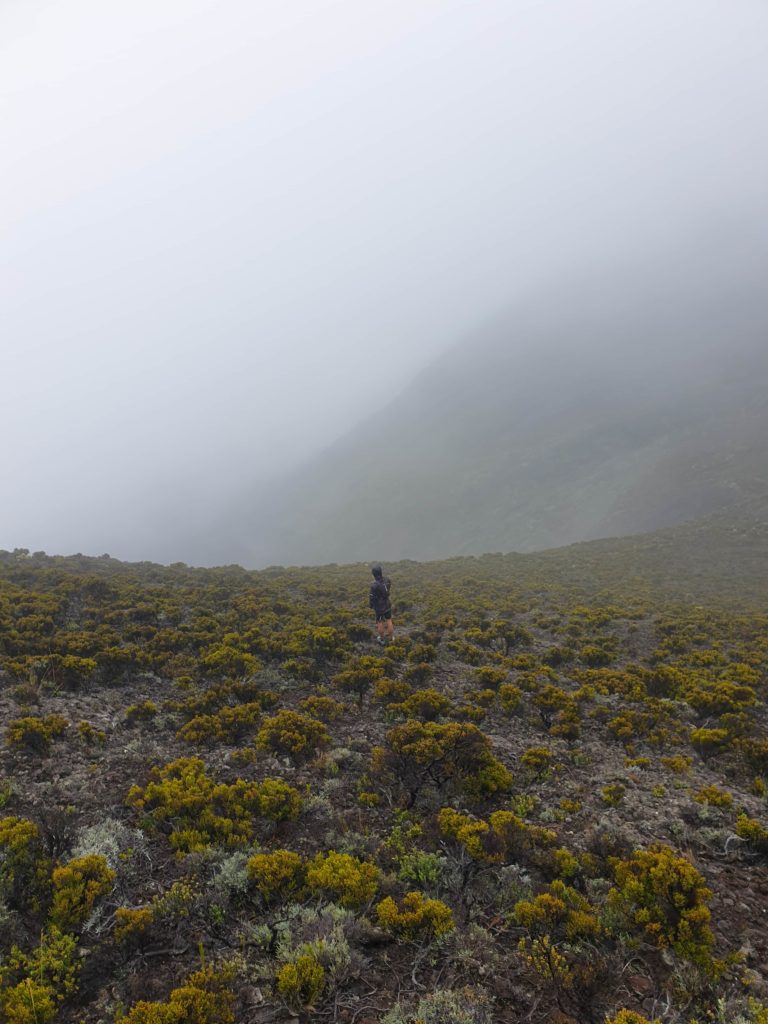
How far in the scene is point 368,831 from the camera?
7477 millimetres

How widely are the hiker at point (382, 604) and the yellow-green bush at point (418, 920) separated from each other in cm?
1122

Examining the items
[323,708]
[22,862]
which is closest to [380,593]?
[323,708]

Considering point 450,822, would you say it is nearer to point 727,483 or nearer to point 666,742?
point 666,742

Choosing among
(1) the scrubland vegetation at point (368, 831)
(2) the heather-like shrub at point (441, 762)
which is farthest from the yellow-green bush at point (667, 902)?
(2) the heather-like shrub at point (441, 762)

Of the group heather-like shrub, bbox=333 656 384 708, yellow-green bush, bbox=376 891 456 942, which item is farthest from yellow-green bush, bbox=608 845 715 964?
heather-like shrub, bbox=333 656 384 708

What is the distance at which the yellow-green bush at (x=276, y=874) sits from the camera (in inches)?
235

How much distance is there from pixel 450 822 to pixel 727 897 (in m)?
3.48

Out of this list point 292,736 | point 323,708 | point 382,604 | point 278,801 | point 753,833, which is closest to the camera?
point 753,833

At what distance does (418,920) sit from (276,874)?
1711 millimetres

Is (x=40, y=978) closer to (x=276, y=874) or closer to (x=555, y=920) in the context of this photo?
(x=276, y=874)

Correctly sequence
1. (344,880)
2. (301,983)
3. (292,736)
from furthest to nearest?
(292,736) < (344,880) < (301,983)

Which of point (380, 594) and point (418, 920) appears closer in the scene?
point (418, 920)

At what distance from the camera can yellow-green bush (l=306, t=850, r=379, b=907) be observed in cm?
588

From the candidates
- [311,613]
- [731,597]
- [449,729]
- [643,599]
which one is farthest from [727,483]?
[449,729]
